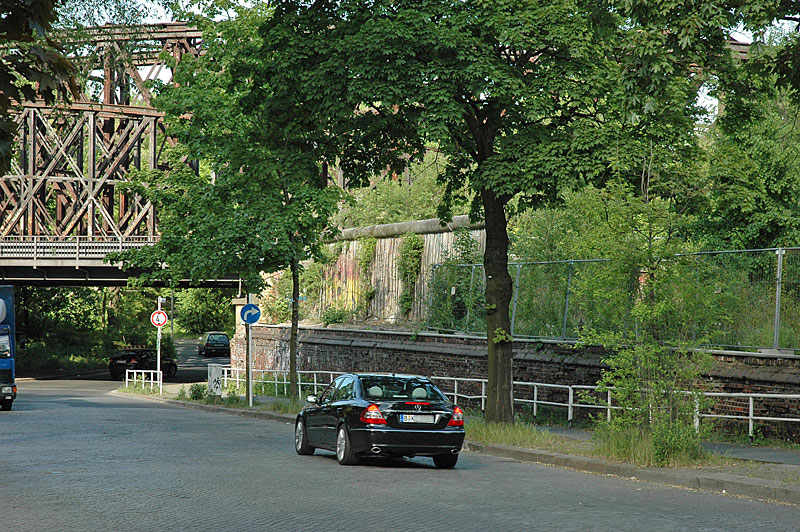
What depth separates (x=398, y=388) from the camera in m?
15.4

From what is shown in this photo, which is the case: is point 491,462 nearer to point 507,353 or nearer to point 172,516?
point 507,353

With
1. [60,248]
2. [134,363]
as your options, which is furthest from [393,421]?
[60,248]

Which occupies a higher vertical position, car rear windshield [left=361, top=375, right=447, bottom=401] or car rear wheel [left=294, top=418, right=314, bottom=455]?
car rear windshield [left=361, top=375, right=447, bottom=401]

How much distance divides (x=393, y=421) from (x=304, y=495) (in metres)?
3.45

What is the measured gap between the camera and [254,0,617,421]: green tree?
16453mm

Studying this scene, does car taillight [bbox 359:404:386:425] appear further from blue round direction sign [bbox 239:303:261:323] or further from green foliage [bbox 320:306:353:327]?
green foliage [bbox 320:306:353:327]

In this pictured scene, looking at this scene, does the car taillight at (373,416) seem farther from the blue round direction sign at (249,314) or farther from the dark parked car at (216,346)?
the dark parked car at (216,346)

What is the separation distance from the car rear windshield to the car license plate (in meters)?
0.41

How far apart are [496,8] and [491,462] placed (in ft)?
24.0

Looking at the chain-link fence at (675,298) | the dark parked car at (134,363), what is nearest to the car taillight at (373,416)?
the chain-link fence at (675,298)

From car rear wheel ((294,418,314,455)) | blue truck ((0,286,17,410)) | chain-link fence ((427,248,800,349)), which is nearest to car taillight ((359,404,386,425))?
car rear wheel ((294,418,314,455))

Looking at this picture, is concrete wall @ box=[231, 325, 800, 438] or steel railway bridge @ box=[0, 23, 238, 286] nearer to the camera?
concrete wall @ box=[231, 325, 800, 438]

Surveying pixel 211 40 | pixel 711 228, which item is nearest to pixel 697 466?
pixel 711 228

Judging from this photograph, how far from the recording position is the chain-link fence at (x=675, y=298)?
1438 cm
